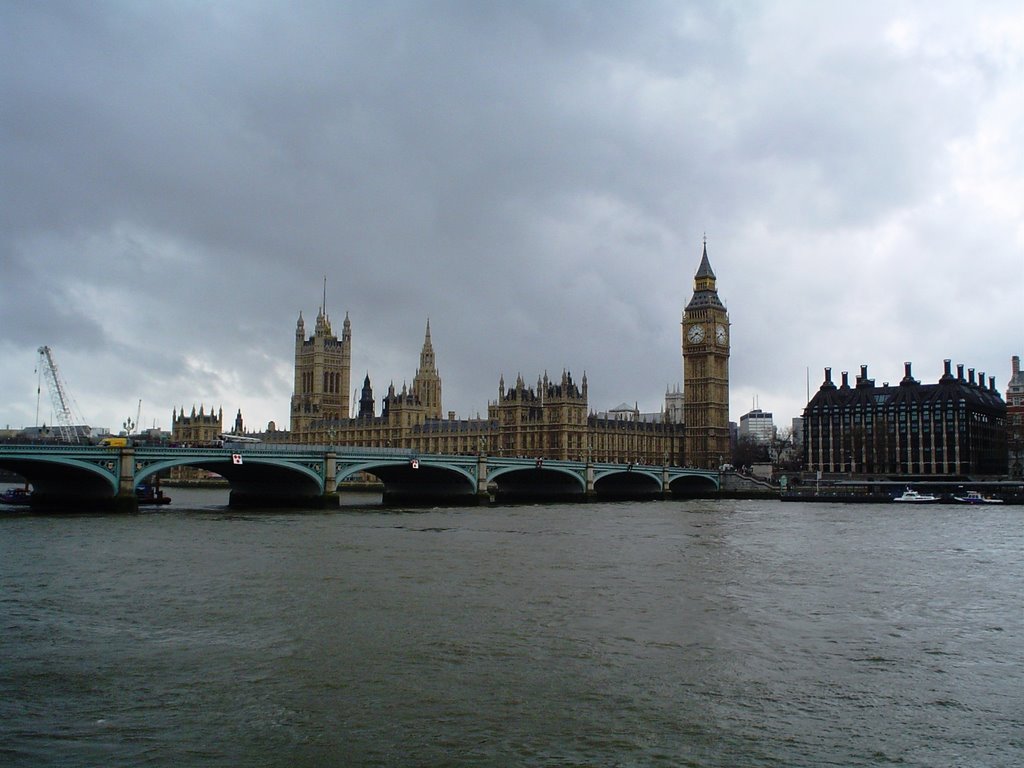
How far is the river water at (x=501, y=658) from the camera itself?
40.2ft

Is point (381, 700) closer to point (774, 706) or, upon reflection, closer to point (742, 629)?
point (774, 706)

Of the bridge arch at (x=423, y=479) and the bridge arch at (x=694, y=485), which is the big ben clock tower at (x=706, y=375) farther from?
the bridge arch at (x=423, y=479)

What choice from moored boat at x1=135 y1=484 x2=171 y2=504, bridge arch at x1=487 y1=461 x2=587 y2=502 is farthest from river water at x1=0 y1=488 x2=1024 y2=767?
bridge arch at x1=487 y1=461 x2=587 y2=502

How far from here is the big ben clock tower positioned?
13288cm

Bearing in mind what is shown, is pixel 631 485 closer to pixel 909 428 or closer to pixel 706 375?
pixel 909 428

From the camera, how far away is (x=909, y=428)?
371 feet

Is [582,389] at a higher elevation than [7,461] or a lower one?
higher

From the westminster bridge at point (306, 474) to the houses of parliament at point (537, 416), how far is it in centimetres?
2042

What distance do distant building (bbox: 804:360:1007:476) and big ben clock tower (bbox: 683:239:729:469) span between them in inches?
509

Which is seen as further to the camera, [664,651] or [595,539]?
[595,539]

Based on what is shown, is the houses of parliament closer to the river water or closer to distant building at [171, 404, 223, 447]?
distant building at [171, 404, 223, 447]

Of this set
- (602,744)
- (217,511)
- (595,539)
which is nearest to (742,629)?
(602,744)

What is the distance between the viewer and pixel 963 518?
193ft

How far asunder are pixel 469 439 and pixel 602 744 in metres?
113
